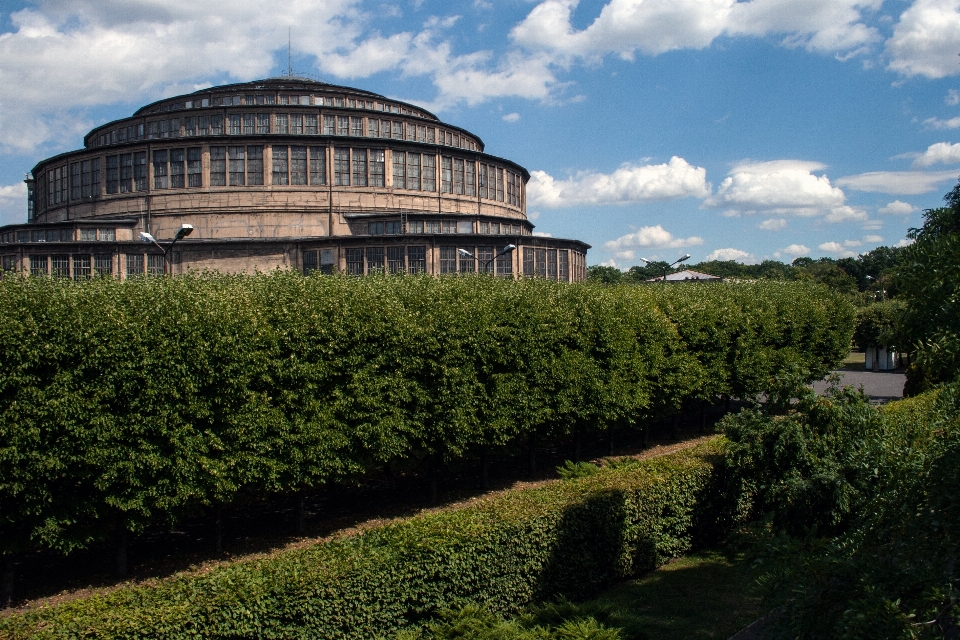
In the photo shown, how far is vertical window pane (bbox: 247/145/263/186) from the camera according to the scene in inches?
2008

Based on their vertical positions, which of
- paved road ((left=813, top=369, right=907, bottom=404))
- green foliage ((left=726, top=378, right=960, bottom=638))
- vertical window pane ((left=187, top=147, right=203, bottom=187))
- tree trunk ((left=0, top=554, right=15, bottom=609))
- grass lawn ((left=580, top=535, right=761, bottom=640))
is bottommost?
grass lawn ((left=580, top=535, right=761, bottom=640))

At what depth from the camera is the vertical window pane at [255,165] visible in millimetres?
51000

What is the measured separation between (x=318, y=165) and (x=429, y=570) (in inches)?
1749

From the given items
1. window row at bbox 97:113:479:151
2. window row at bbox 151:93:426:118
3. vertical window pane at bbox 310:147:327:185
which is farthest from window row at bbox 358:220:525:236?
window row at bbox 151:93:426:118

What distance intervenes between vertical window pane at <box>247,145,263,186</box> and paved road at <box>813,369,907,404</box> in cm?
4250

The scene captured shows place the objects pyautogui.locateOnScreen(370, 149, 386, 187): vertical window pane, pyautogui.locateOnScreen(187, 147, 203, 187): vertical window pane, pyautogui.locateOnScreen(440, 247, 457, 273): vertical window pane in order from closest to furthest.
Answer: pyautogui.locateOnScreen(440, 247, 457, 273): vertical window pane, pyautogui.locateOnScreen(187, 147, 203, 187): vertical window pane, pyautogui.locateOnScreen(370, 149, 386, 187): vertical window pane

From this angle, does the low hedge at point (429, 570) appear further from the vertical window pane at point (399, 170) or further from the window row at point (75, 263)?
the vertical window pane at point (399, 170)

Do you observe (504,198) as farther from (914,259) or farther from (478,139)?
(914,259)

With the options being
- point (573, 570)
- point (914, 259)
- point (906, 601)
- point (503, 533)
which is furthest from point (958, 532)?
point (573, 570)

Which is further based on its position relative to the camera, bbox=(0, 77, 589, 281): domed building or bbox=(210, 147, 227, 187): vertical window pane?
bbox=(210, 147, 227, 187): vertical window pane

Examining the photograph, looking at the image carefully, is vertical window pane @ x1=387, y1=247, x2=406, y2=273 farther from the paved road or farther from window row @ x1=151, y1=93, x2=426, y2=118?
the paved road

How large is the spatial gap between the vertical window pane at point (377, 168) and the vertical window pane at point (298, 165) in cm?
522

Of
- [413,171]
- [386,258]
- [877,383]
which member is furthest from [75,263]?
[877,383]

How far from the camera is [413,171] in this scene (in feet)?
182
